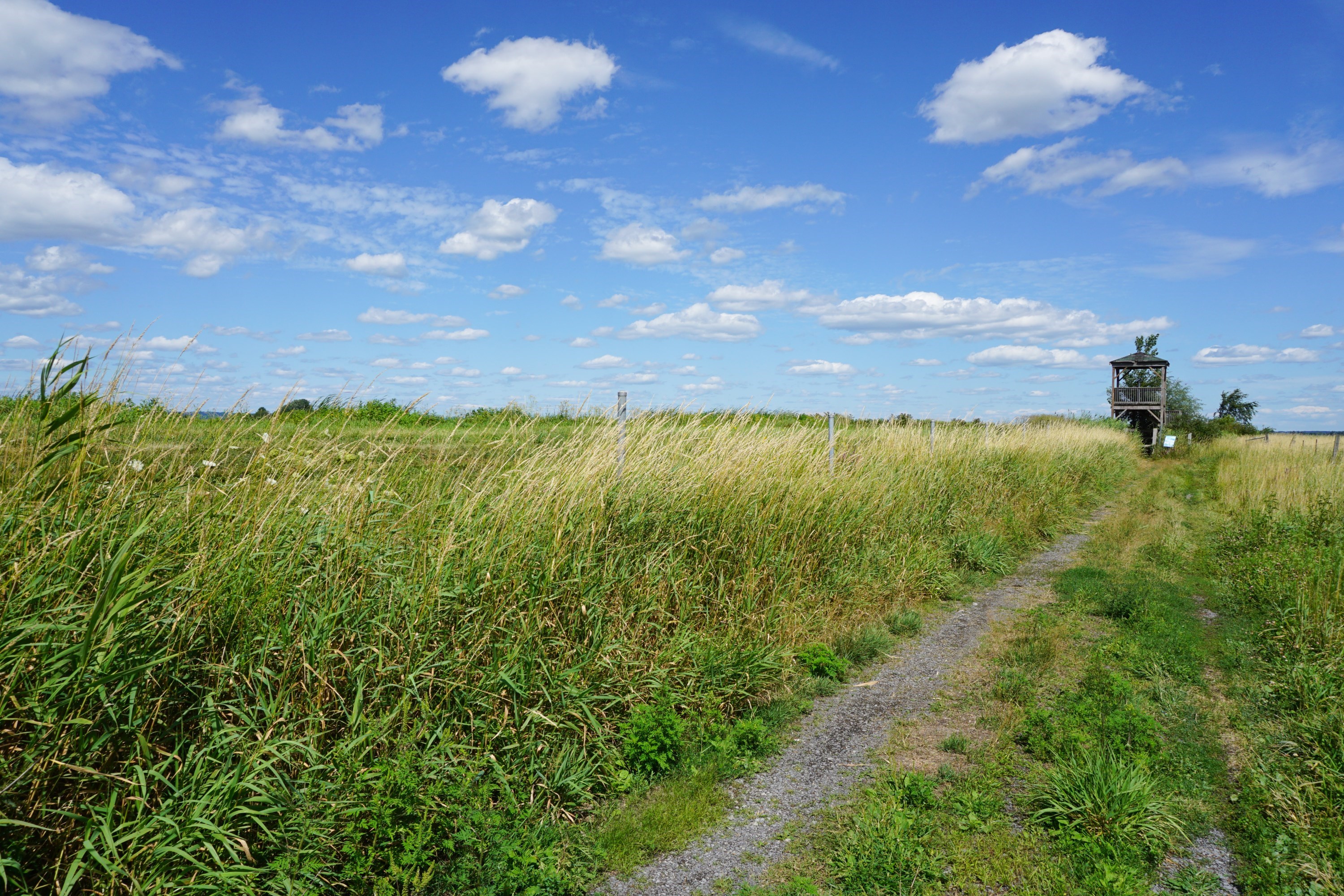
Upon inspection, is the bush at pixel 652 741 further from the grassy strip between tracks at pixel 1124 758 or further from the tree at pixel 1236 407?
the tree at pixel 1236 407

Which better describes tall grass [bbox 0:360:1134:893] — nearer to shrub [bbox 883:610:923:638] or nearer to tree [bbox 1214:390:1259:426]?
shrub [bbox 883:610:923:638]

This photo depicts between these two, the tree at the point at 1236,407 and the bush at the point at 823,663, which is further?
the tree at the point at 1236,407

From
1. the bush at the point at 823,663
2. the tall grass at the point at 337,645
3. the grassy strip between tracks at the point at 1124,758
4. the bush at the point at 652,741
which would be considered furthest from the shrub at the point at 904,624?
the bush at the point at 652,741

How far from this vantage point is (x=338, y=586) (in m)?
3.44

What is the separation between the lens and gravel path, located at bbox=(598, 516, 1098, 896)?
314cm

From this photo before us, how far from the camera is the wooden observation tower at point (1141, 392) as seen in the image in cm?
3759

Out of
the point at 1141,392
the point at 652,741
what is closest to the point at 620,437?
the point at 652,741

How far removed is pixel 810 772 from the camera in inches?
160

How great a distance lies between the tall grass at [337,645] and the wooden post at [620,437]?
0.06 m

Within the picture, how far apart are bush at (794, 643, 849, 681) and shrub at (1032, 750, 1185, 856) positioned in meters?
1.82

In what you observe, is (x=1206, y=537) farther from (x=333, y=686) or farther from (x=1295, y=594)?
(x=333, y=686)

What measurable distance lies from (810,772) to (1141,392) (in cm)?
4205

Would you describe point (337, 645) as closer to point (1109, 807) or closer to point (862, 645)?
point (1109, 807)

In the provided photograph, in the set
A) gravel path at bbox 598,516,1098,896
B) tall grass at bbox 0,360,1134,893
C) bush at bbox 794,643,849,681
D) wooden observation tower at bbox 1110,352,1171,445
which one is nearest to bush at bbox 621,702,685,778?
tall grass at bbox 0,360,1134,893
